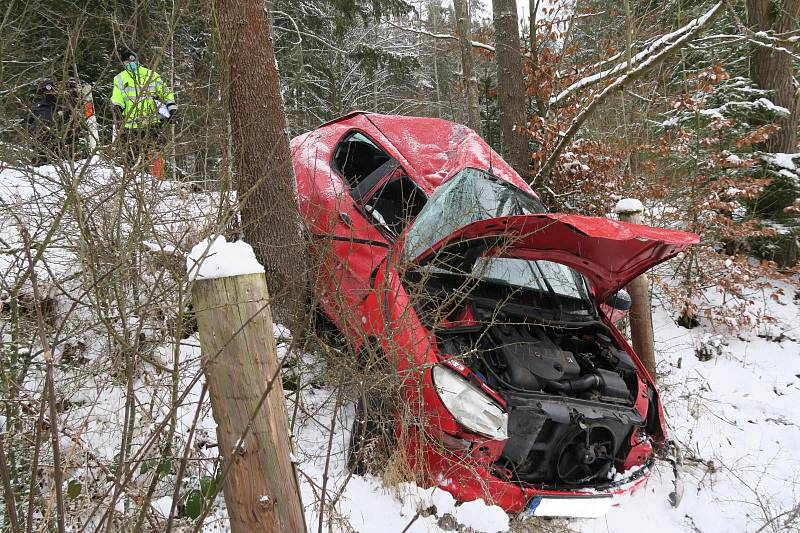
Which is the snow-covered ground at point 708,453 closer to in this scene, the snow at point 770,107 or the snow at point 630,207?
the snow at point 630,207

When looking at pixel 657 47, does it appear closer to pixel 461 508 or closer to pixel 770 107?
pixel 770 107

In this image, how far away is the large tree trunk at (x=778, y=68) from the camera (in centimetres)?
763

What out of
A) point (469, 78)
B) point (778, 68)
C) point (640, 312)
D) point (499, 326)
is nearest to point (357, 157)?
point (499, 326)

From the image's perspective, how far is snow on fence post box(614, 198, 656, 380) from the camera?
434cm

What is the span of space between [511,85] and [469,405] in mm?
6201

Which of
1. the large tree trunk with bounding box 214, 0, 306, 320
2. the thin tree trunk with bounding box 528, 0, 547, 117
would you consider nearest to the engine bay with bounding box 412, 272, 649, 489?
the large tree trunk with bounding box 214, 0, 306, 320

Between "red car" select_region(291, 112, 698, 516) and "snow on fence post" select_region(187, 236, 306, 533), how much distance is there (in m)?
1.47

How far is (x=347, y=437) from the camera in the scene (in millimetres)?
3484

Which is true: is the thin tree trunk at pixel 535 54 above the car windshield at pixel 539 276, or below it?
above

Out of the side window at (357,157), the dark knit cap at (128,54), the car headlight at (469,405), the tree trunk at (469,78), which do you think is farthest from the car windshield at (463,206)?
the tree trunk at (469,78)

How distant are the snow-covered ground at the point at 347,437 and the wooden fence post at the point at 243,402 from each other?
0.61 ft

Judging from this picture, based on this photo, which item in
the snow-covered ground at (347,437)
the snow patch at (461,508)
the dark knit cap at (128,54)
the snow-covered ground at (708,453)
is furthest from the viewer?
the dark knit cap at (128,54)

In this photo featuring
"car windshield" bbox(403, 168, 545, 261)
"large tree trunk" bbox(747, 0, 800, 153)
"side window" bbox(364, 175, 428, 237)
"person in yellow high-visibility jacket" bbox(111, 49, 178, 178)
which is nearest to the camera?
"person in yellow high-visibility jacket" bbox(111, 49, 178, 178)

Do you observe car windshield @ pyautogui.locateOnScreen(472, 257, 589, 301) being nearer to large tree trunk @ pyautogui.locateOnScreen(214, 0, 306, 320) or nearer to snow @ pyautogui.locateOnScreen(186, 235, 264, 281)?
large tree trunk @ pyautogui.locateOnScreen(214, 0, 306, 320)
